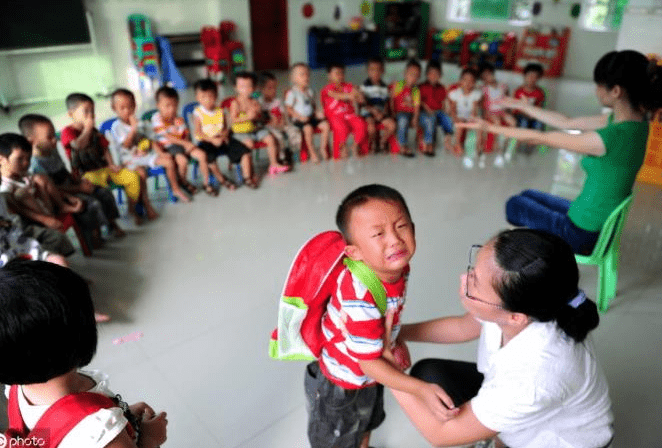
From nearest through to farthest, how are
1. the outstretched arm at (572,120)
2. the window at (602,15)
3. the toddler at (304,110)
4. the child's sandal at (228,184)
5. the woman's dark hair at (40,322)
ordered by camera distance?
the woman's dark hair at (40,322)
the outstretched arm at (572,120)
the child's sandal at (228,184)
the toddler at (304,110)
the window at (602,15)

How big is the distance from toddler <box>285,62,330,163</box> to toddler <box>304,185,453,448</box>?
3396mm

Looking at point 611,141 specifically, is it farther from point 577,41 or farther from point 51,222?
point 577,41

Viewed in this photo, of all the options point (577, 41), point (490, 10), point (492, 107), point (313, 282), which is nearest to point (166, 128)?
point (313, 282)

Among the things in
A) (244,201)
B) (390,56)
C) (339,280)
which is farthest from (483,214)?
(390,56)

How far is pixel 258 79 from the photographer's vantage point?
14.4ft

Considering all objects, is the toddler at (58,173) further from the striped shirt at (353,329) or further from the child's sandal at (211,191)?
the striped shirt at (353,329)

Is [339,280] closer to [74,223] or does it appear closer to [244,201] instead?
[74,223]

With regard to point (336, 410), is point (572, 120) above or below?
above

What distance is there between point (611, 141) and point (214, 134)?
2810 millimetres

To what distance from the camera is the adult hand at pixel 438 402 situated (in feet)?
3.45

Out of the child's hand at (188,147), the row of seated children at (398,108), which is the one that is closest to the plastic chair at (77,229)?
the child's hand at (188,147)

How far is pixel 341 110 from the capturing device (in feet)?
15.1

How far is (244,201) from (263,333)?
1.66 m

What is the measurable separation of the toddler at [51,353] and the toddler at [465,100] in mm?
4350
